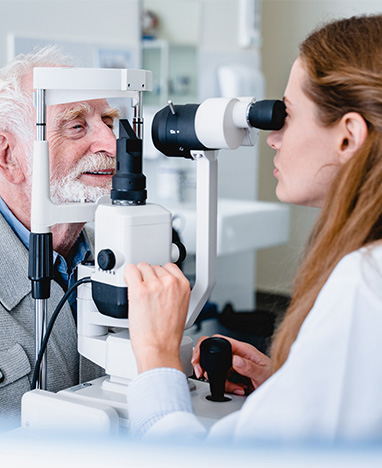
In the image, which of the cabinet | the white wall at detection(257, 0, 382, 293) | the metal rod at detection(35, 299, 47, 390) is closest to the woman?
the metal rod at detection(35, 299, 47, 390)

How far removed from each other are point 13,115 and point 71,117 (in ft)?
0.45

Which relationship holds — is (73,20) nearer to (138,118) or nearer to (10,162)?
(10,162)

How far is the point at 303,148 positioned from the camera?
98cm

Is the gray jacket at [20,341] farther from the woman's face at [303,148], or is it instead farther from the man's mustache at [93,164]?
the woman's face at [303,148]

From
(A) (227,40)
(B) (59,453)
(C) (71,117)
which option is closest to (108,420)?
(B) (59,453)

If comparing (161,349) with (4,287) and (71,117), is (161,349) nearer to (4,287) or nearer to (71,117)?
(4,287)

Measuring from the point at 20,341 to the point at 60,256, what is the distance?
0.21m

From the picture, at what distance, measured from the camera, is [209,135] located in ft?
3.14

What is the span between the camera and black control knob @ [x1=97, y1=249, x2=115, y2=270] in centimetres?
92

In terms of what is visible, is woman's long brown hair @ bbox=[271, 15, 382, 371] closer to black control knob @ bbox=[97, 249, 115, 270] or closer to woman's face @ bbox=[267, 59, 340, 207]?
woman's face @ bbox=[267, 59, 340, 207]

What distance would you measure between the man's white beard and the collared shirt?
0.35 ft

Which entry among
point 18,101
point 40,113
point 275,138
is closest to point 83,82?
point 40,113

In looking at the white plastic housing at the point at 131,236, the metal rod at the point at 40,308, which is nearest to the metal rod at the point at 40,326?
the metal rod at the point at 40,308

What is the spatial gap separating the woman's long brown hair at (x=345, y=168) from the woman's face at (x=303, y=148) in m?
0.02
